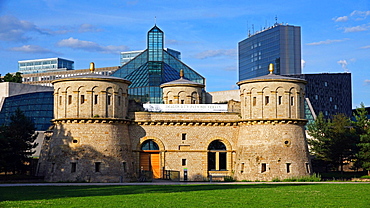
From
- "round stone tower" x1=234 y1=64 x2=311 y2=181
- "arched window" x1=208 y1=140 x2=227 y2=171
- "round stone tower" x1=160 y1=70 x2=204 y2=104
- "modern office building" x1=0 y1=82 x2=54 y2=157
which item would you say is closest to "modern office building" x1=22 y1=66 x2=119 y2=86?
"modern office building" x1=0 y1=82 x2=54 y2=157

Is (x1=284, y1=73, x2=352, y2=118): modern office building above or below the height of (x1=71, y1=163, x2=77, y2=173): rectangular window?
above

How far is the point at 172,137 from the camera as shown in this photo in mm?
50125

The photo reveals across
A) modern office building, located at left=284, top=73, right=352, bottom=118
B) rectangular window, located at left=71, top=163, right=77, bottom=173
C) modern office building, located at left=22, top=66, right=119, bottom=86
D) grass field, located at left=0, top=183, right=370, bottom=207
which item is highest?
modern office building, located at left=22, top=66, right=119, bottom=86

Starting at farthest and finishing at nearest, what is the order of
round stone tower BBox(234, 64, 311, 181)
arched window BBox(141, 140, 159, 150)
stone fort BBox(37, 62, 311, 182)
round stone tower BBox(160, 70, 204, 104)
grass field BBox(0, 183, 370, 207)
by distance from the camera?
round stone tower BBox(160, 70, 204, 104)
arched window BBox(141, 140, 159, 150)
round stone tower BBox(234, 64, 311, 181)
stone fort BBox(37, 62, 311, 182)
grass field BBox(0, 183, 370, 207)

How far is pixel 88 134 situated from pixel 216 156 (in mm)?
12163

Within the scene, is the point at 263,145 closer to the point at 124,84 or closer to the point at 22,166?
the point at 124,84

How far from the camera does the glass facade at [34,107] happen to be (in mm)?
76250

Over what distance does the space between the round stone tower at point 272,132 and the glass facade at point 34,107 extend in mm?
35590

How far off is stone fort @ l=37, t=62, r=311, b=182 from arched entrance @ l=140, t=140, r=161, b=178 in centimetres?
9

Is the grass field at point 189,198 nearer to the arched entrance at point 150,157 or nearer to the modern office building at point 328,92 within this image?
the arched entrance at point 150,157

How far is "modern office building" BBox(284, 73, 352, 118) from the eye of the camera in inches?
3620

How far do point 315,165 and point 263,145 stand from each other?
1789 centimetres

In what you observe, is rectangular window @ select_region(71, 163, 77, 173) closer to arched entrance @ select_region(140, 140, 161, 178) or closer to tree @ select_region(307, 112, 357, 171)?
arched entrance @ select_region(140, 140, 161, 178)

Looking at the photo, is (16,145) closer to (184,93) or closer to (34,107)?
(184,93)
